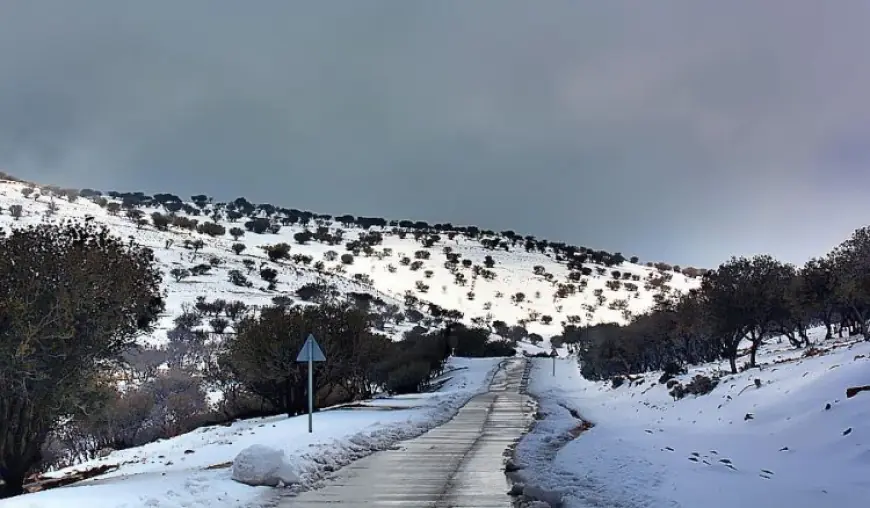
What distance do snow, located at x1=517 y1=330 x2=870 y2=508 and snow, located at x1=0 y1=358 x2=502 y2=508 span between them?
4260mm

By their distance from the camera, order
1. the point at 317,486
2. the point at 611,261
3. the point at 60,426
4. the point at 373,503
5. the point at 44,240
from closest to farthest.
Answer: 1. the point at 373,503
2. the point at 317,486
3. the point at 44,240
4. the point at 60,426
5. the point at 611,261

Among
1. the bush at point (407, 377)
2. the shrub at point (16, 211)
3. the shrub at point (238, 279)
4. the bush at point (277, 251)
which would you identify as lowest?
the bush at point (407, 377)

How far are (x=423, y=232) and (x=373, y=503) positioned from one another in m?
154

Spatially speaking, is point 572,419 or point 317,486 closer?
point 317,486

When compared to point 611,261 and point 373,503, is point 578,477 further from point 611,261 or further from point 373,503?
point 611,261

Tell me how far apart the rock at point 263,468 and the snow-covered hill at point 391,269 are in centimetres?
5356

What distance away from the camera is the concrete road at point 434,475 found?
11.3 metres

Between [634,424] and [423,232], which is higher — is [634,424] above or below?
below

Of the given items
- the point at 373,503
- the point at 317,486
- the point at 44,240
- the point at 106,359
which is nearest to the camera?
the point at 373,503

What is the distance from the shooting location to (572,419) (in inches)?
1202

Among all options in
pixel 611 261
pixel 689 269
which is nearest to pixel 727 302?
pixel 611 261

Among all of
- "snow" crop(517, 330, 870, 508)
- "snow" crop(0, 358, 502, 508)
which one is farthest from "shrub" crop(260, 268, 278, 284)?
"snow" crop(517, 330, 870, 508)

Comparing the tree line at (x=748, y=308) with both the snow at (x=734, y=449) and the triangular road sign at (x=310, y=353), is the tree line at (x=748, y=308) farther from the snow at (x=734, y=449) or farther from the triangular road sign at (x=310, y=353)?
the triangular road sign at (x=310, y=353)

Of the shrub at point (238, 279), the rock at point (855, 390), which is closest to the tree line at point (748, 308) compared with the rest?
the rock at point (855, 390)
